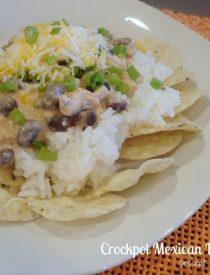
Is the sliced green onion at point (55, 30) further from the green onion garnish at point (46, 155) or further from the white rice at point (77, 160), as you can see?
the green onion garnish at point (46, 155)

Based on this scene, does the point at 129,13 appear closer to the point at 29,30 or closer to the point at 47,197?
the point at 29,30

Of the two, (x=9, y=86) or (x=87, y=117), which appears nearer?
(x=87, y=117)

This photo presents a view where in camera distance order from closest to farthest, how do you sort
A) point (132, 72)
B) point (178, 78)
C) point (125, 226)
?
point (125, 226) < point (132, 72) < point (178, 78)

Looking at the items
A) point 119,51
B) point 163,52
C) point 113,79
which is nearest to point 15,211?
point 113,79

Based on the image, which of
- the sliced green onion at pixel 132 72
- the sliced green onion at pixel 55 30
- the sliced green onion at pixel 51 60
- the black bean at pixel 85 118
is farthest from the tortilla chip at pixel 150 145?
the sliced green onion at pixel 55 30

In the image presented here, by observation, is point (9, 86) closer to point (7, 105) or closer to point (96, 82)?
point (7, 105)

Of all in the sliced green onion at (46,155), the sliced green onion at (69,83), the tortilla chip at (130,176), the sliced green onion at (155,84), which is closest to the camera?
the tortilla chip at (130,176)
